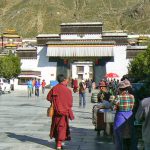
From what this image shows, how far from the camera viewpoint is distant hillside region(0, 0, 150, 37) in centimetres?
17550

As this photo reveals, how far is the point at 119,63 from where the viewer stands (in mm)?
67000

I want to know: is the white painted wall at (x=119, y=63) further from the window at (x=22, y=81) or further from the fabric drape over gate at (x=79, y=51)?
the window at (x=22, y=81)

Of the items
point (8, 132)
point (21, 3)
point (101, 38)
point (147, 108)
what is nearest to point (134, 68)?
point (101, 38)

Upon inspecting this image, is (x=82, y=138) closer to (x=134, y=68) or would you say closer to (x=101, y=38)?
(x=134, y=68)

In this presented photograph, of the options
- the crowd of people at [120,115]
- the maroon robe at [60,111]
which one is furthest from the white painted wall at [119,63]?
the maroon robe at [60,111]

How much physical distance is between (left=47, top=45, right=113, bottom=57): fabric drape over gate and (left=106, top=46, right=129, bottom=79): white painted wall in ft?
4.96

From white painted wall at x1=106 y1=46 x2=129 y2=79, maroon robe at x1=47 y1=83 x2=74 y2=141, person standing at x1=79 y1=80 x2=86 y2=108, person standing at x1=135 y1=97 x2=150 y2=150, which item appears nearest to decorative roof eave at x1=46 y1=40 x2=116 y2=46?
white painted wall at x1=106 y1=46 x2=129 y2=79

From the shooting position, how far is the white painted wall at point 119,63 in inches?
2613

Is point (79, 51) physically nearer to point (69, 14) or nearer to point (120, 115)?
point (120, 115)

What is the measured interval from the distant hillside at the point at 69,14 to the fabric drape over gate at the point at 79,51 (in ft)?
340

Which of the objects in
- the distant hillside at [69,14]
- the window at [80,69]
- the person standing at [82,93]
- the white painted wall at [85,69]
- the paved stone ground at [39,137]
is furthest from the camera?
the distant hillside at [69,14]

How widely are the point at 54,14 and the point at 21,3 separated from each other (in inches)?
816

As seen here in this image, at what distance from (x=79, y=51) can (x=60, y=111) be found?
57.4 meters

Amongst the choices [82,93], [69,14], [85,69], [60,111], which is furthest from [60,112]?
[69,14]
